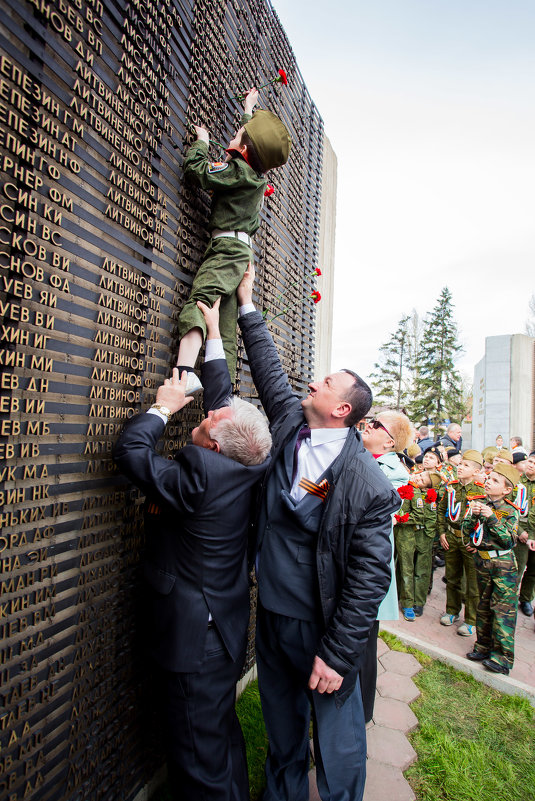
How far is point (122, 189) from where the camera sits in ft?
7.36

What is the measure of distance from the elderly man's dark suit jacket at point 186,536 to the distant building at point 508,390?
23.6 m

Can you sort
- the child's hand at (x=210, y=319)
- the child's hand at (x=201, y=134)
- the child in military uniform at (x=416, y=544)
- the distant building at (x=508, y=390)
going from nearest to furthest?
the child's hand at (x=210, y=319), the child's hand at (x=201, y=134), the child in military uniform at (x=416, y=544), the distant building at (x=508, y=390)

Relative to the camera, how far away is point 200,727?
2.05m

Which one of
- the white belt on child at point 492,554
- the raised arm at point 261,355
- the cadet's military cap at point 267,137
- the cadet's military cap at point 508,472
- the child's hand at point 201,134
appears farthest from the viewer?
the cadet's military cap at point 508,472

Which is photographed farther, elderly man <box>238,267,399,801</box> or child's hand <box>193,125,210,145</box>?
child's hand <box>193,125,210,145</box>

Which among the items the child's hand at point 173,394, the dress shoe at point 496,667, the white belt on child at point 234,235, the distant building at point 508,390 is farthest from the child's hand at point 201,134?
the distant building at point 508,390

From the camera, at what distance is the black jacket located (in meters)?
2.16

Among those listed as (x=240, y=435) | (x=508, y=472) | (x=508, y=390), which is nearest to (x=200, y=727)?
(x=240, y=435)

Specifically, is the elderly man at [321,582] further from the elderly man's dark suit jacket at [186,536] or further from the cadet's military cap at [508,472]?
the cadet's military cap at [508,472]

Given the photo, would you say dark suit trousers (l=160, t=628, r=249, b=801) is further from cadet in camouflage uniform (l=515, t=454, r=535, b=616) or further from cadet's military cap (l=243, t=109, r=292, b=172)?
cadet in camouflage uniform (l=515, t=454, r=535, b=616)

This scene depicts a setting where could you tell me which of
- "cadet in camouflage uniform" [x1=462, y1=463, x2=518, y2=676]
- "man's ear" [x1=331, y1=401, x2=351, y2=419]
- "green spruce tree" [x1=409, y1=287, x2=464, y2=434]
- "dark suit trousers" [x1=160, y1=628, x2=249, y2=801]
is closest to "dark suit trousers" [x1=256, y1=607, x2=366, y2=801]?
"dark suit trousers" [x1=160, y1=628, x2=249, y2=801]

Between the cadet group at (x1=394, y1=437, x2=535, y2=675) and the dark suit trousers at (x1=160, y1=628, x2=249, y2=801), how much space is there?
325 centimetres

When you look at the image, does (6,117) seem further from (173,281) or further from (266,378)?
(266,378)

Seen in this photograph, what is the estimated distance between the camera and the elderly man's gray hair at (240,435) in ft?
6.97
